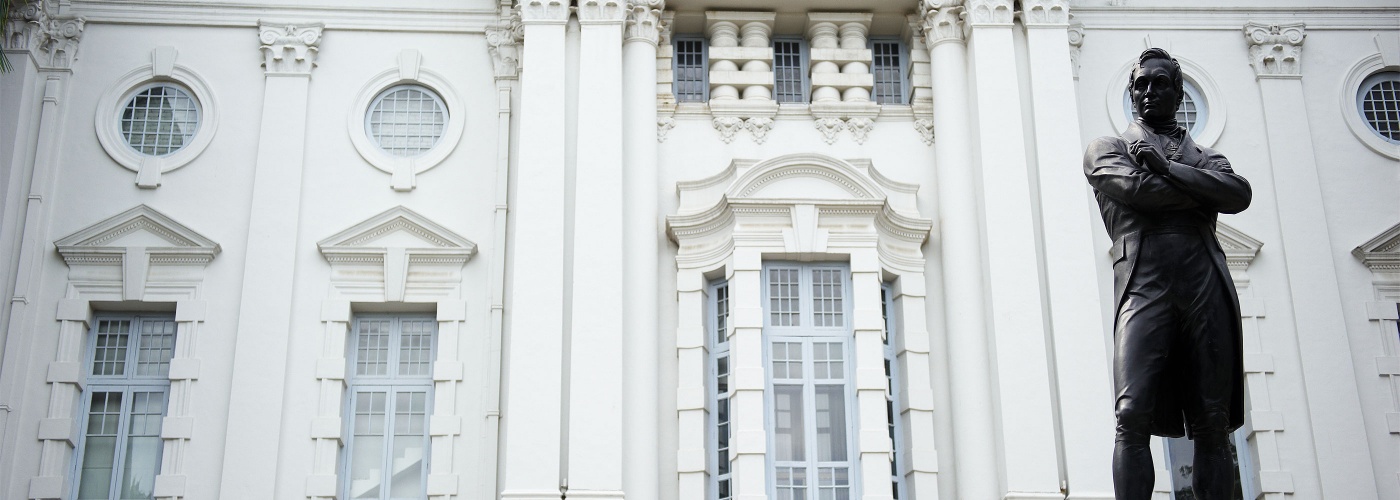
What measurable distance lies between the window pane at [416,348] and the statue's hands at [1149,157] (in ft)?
33.5

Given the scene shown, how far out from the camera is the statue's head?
28.8 ft

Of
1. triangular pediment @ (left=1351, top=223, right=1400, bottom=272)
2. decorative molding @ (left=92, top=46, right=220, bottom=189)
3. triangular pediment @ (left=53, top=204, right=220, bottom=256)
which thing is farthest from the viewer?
decorative molding @ (left=92, top=46, right=220, bottom=189)

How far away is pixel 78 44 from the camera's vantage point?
1781 centimetres

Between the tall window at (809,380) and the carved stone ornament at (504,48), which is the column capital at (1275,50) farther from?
the carved stone ornament at (504,48)

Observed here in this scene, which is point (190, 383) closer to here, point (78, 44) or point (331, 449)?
point (331, 449)

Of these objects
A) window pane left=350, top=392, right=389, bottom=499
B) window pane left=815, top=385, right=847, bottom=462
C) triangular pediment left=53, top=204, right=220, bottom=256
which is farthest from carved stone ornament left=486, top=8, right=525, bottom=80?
window pane left=815, top=385, right=847, bottom=462

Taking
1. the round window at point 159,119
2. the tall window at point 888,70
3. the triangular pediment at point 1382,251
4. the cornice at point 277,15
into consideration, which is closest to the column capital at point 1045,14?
the tall window at point 888,70

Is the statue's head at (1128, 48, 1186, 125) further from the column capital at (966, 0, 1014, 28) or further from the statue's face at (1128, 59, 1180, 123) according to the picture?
the column capital at (966, 0, 1014, 28)

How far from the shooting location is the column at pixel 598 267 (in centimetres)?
1520

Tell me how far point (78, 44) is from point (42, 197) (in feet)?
6.30

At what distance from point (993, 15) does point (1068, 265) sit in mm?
3103

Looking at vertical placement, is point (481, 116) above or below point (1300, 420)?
above

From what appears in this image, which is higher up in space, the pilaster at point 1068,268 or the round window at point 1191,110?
the round window at point 1191,110

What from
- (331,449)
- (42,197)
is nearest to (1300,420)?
(331,449)
